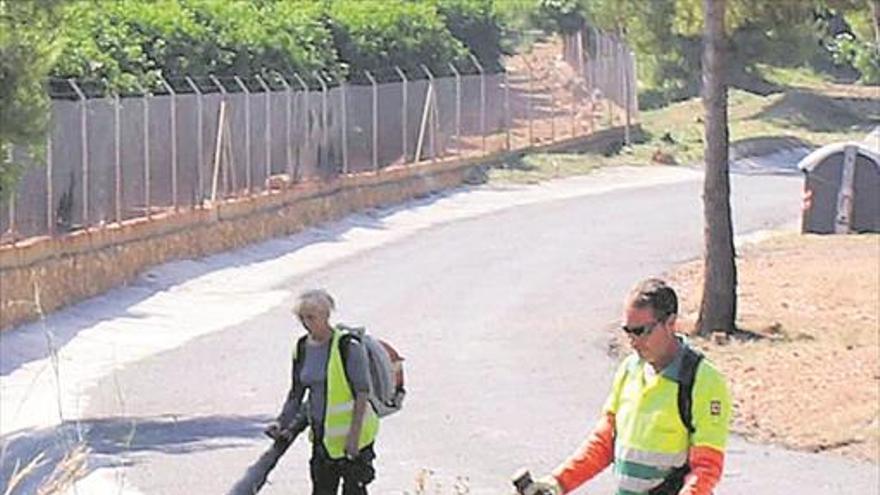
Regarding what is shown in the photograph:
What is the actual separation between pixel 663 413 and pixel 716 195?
17.7 meters

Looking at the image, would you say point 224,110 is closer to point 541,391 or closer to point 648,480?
point 541,391

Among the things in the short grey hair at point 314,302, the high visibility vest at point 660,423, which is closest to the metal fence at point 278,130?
the short grey hair at point 314,302

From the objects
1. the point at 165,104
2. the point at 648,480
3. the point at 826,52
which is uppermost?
the point at 648,480

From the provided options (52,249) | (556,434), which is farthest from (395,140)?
(556,434)

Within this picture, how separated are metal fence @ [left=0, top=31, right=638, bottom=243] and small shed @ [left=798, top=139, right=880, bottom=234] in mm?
7976

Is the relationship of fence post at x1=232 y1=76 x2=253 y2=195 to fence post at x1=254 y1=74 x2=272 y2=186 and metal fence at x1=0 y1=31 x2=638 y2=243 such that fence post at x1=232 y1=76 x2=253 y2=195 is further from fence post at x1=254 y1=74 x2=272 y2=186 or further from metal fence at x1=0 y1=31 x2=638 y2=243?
fence post at x1=254 y1=74 x2=272 y2=186

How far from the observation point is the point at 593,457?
838cm

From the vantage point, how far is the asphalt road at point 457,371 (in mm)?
17562

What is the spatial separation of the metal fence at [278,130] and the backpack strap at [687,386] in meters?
14.9

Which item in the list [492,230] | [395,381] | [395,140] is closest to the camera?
[395,381]

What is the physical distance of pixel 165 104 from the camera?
3278 centimetres

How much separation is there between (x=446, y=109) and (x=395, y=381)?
3567 cm

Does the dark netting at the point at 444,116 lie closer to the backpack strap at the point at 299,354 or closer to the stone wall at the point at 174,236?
the stone wall at the point at 174,236

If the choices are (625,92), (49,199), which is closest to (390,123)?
(625,92)
